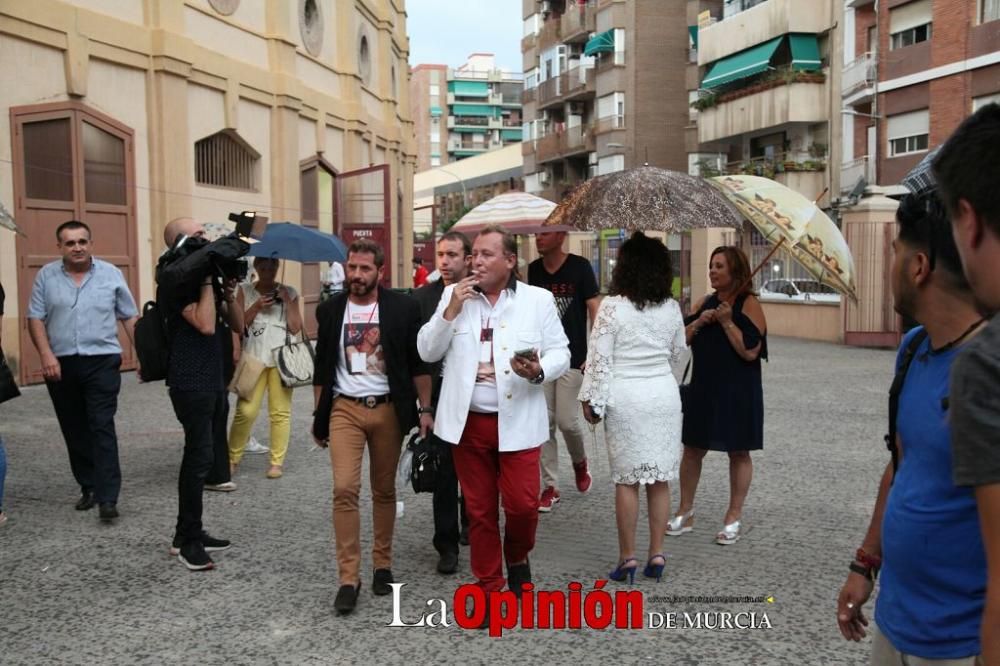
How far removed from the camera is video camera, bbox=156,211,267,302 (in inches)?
224

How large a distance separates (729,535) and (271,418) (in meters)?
3.85

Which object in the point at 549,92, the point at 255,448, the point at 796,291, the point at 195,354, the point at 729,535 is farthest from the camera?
A: the point at 549,92

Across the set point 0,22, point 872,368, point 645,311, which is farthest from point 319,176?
point 645,311

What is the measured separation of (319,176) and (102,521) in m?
17.3

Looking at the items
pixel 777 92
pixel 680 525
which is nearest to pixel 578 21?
pixel 777 92

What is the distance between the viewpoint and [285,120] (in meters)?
20.4

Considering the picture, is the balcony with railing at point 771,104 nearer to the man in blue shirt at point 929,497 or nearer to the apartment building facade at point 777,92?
the apartment building facade at point 777,92

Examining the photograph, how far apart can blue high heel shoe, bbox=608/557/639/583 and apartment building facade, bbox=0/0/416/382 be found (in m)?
10.7

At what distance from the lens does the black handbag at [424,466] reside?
521 centimetres

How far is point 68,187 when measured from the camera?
14.5 meters

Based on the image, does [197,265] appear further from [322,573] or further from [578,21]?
[578,21]

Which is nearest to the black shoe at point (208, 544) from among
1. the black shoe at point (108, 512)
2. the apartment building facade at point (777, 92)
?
the black shoe at point (108, 512)

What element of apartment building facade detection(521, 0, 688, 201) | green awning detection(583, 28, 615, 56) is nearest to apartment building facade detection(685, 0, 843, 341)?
apartment building facade detection(521, 0, 688, 201)

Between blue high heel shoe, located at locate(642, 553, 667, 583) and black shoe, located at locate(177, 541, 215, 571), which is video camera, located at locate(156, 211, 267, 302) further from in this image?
blue high heel shoe, located at locate(642, 553, 667, 583)
